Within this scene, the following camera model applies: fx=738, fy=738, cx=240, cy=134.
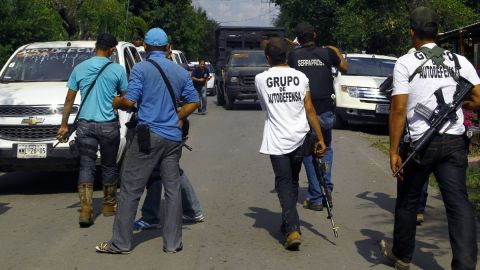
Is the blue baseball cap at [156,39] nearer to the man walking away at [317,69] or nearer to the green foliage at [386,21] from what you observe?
the man walking away at [317,69]

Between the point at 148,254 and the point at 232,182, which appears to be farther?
the point at 232,182

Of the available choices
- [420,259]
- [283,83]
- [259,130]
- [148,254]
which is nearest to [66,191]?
[148,254]

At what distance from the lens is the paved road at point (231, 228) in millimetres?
6262

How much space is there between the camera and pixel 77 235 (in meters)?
7.20

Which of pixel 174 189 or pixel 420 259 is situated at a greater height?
pixel 174 189

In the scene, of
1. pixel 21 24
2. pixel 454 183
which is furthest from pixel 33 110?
pixel 21 24

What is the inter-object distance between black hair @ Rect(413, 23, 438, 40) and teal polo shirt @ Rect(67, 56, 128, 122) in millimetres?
3393

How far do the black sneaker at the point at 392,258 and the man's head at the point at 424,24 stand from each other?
172 cm

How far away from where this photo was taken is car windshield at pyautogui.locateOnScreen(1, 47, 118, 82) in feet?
33.1

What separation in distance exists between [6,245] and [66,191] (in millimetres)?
2778

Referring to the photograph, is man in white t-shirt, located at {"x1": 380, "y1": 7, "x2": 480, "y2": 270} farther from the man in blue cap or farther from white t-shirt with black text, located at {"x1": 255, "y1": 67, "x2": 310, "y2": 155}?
the man in blue cap

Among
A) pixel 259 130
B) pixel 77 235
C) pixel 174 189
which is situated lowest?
pixel 259 130

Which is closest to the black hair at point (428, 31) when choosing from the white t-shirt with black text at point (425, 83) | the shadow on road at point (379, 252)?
the white t-shirt with black text at point (425, 83)

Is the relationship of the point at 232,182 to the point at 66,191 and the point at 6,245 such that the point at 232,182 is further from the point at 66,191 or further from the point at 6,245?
the point at 6,245
